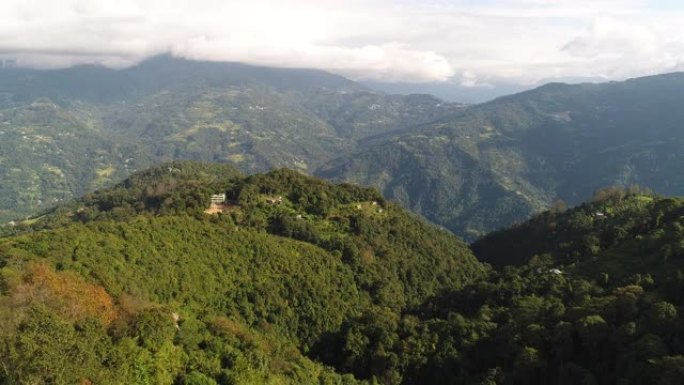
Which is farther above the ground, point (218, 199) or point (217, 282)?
point (218, 199)

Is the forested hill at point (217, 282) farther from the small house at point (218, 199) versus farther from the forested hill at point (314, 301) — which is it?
the small house at point (218, 199)

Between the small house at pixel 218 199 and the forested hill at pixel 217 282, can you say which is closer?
the forested hill at pixel 217 282

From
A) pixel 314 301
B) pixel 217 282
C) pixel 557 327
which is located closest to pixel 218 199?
pixel 217 282

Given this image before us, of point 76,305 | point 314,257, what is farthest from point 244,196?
point 76,305

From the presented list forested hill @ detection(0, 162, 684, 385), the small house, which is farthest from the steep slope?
the small house

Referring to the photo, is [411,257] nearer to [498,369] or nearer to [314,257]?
[314,257]

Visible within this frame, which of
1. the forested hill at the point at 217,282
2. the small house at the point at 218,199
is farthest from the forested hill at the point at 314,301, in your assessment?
the small house at the point at 218,199

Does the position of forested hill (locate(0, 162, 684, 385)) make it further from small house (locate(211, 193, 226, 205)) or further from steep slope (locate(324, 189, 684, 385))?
small house (locate(211, 193, 226, 205))

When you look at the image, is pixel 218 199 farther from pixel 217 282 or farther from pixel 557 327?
pixel 557 327

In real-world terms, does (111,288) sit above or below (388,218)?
above
